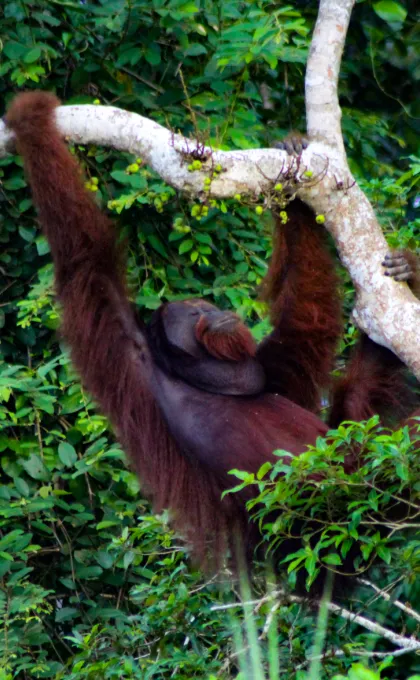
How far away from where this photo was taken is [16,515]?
4.98m

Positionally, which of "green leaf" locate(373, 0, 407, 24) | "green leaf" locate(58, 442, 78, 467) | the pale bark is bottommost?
"green leaf" locate(58, 442, 78, 467)

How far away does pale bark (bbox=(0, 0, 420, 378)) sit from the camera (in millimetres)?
3500

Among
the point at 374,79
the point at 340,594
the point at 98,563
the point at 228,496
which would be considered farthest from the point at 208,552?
the point at 374,79

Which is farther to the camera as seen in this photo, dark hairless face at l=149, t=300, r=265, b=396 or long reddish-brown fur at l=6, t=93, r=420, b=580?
dark hairless face at l=149, t=300, r=265, b=396

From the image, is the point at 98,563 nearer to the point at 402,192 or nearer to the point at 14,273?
the point at 14,273

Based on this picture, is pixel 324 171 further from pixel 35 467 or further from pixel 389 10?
pixel 35 467

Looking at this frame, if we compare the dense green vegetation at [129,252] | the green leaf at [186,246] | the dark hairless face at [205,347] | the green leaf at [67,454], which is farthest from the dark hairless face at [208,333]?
the green leaf at [67,454]

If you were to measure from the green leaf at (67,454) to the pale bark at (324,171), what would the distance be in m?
1.72

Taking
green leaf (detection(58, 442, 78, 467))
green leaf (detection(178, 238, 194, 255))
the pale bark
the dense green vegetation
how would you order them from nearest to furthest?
1. the pale bark
2. the dense green vegetation
3. green leaf (detection(58, 442, 78, 467))
4. green leaf (detection(178, 238, 194, 255))

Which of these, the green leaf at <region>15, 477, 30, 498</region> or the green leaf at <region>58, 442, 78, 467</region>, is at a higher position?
the green leaf at <region>58, 442, 78, 467</region>

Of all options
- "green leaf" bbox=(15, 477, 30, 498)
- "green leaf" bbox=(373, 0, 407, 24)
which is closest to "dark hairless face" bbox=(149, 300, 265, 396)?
"green leaf" bbox=(15, 477, 30, 498)

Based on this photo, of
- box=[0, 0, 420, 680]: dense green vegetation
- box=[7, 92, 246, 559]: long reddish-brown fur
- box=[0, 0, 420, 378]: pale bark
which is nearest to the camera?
box=[0, 0, 420, 378]: pale bark

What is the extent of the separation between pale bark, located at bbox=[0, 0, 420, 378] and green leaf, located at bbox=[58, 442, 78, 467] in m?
1.72

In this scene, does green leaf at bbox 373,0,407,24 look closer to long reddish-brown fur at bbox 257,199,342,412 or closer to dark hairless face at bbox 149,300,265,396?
long reddish-brown fur at bbox 257,199,342,412
